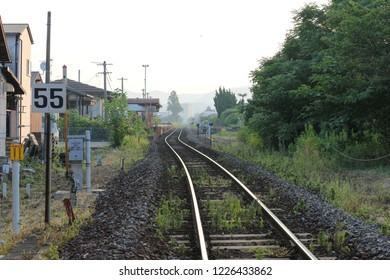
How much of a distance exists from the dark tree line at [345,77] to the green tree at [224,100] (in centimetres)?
8372

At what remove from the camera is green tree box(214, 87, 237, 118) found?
108088 millimetres

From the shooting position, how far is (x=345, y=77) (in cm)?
1653

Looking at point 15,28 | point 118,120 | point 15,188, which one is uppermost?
point 15,28

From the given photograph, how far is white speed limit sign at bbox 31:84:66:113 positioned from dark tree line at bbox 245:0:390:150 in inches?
394

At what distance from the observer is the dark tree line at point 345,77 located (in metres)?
15.6

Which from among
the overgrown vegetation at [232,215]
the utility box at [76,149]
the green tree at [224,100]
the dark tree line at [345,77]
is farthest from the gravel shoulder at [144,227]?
the green tree at [224,100]

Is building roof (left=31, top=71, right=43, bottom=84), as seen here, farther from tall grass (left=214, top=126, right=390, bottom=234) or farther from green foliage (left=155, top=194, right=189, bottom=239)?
green foliage (left=155, top=194, right=189, bottom=239)

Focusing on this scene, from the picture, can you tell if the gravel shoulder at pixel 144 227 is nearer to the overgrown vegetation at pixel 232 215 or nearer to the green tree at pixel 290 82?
the overgrown vegetation at pixel 232 215

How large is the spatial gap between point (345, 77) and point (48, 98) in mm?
10731

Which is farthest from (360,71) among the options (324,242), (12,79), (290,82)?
(12,79)

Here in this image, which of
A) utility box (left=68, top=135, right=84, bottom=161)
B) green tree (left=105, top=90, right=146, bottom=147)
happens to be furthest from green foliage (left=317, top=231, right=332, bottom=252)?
green tree (left=105, top=90, right=146, bottom=147)

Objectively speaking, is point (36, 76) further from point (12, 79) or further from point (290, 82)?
point (290, 82)

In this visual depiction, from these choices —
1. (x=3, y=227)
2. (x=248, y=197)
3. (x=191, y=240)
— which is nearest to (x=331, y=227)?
(x=191, y=240)

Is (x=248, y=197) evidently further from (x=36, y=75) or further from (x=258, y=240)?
(x=36, y=75)
